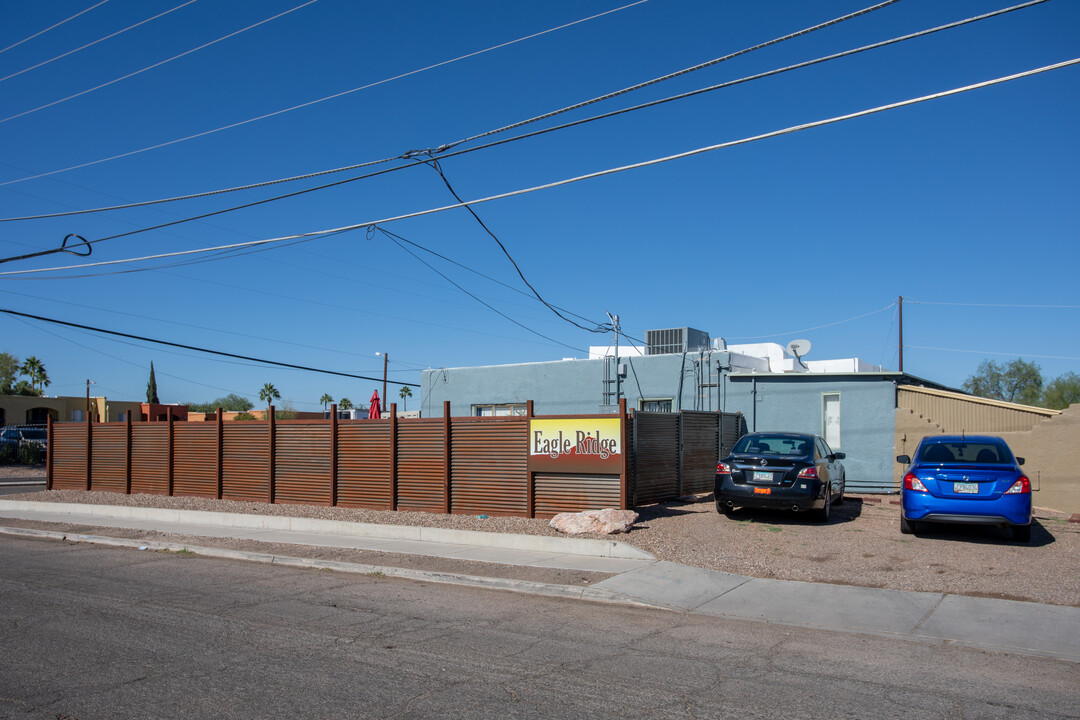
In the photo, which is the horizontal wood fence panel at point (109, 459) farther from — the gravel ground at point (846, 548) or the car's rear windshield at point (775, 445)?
the car's rear windshield at point (775, 445)

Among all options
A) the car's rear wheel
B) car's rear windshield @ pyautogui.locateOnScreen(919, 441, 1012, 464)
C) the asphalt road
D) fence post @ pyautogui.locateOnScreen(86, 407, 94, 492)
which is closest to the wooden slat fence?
fence post @ pyautogui.locateOnScreen(86, 407, 94, 492)

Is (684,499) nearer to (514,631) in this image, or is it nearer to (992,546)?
(992,546)

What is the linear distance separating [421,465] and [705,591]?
790cm

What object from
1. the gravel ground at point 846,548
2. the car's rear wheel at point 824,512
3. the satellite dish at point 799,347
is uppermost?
the satellite dish at point 799,347

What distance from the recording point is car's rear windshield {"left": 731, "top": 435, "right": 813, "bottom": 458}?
13.9 meters

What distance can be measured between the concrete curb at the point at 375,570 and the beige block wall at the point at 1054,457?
11697 millimetres

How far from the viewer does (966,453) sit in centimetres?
1228

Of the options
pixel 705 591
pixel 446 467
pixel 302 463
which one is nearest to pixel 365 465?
pixel 302 463

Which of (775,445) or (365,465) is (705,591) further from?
(365,465)

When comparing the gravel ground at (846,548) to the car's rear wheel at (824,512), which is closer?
the gravel ground at (846,548)

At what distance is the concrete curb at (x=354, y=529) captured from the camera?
38.5 feet

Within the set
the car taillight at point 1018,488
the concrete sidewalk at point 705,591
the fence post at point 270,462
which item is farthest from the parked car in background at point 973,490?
the fence post at point 270,462

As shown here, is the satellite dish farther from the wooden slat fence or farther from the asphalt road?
the asphalt road

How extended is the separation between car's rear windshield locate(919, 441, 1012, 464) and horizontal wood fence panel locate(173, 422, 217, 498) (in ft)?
52.6
